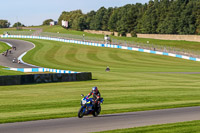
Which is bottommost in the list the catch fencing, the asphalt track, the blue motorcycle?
the catch fencing

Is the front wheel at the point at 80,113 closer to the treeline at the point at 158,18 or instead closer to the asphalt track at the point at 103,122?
the asphalt track at the point at 103,122

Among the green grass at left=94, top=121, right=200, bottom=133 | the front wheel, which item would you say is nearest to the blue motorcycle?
the front wheel

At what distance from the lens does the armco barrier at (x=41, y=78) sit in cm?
3389

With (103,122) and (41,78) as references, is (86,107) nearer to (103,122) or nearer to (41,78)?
(103,122)

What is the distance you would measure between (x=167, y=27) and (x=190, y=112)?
407ft

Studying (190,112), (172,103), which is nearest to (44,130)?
(190,112)

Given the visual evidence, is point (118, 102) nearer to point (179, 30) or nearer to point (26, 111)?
point (26, 111)

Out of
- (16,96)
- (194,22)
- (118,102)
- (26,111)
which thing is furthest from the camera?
(194,22)

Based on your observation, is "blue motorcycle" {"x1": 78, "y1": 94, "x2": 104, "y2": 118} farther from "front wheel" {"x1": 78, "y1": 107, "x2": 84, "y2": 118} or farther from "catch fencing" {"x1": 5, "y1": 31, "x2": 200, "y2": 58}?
"catch fencing" {"x1": 5, "y1": 31, "x2": 200, "y2": 58}

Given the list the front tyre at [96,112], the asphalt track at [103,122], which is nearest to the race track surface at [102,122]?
the asphalt track at [103,122]

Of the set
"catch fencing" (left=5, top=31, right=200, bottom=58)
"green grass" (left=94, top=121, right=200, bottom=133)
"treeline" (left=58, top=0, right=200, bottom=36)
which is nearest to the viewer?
"green grass" (left=94, top=121, right=200, bottom=133)

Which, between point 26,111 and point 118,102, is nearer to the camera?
point 26,111

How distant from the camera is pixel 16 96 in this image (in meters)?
26.4

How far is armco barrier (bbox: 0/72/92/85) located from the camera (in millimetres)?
33888
